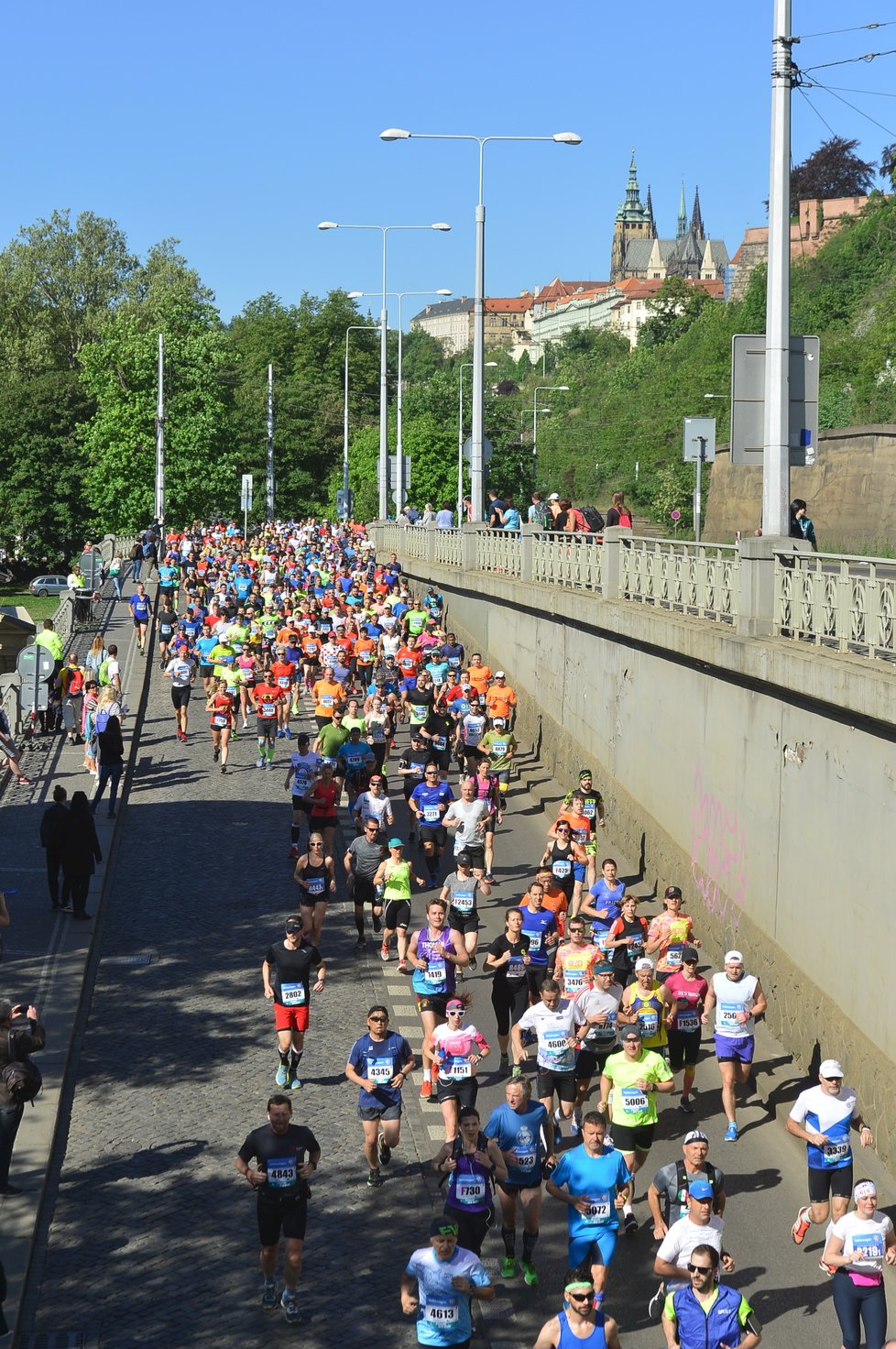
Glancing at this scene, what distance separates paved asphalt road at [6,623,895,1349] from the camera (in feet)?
32.2

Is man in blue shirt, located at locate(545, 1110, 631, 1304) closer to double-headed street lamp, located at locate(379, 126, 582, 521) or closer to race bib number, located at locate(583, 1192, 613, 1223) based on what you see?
race bib number, located at locate(583, 1192, 613, 1223)

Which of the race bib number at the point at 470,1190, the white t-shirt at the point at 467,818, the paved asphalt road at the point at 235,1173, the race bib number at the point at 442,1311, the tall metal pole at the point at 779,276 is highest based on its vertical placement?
the tall metal pole at the point at 779,276

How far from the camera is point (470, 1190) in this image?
31.7 feet

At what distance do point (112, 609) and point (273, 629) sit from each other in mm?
12524

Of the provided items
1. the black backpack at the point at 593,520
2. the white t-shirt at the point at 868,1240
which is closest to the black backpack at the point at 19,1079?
the white t-shirt at the point at 868,1240

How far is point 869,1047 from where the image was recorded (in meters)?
12.5

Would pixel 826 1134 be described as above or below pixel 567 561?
below

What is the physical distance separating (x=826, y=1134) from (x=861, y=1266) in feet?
5.57

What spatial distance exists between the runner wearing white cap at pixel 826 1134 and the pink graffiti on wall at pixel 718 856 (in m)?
5.53

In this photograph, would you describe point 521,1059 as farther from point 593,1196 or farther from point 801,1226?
point 593,1196

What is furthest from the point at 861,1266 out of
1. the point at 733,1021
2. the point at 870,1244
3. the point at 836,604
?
the point at 836,604

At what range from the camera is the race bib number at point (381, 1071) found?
1146 centimetres

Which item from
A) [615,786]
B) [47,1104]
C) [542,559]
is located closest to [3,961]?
[47,1104]

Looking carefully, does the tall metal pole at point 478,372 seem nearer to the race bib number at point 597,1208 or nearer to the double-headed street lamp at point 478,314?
the double-headed street lamp at point 478,314
